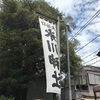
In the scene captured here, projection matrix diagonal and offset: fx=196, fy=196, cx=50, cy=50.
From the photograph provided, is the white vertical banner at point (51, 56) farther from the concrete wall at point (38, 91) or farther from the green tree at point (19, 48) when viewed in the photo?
the concrete wall at point (38, 91)

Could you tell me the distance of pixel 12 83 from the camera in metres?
16.5

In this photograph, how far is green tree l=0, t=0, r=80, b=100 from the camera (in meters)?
17.2

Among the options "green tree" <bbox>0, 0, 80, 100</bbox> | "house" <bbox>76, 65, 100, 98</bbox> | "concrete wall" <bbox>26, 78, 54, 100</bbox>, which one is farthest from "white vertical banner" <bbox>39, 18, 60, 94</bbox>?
"house" <bbox>76, 65, 100, 98</bbox>

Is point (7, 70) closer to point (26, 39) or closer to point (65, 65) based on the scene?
point (26, 39)

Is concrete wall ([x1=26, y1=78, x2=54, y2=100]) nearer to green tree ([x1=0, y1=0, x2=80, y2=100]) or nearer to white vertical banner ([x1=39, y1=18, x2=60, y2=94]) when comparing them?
green tree ([x1=0, y1=0, x2=80, y2=100])

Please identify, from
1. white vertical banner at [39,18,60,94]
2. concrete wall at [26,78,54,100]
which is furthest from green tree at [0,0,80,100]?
white vertical banner at [39,18,60,94]

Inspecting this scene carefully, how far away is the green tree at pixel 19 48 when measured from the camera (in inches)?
676

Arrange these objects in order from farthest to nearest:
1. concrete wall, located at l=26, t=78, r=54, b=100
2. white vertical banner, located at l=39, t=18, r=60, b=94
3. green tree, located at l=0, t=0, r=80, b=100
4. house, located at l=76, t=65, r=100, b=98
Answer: house, located at l=76, t=65, r=100, b=98, concrete wall, located at l=26, t=78, r=54, b=100, green tree, located at l=0, t=0, r=80, b=100, white vertical banner, located at l=39, t=18, r=60, b=94

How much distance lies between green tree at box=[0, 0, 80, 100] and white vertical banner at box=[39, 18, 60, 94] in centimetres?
636

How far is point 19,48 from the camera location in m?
17.3

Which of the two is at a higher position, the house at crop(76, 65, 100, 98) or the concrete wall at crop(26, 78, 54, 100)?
the house at crop(76, 65, 100, 98)

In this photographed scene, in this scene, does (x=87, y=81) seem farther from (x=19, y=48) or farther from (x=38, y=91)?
(x=19, y=48)

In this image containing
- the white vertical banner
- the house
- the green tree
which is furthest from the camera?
the house

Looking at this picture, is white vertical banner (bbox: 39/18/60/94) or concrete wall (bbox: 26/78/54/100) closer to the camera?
white vertical banner (bbox: 39/18/60/94)
